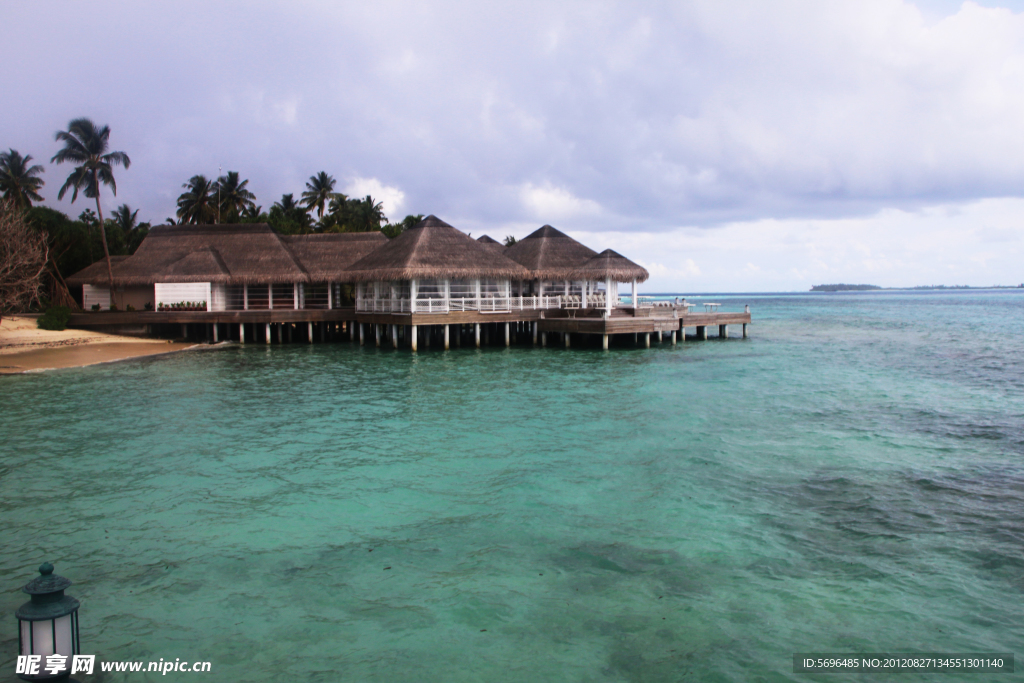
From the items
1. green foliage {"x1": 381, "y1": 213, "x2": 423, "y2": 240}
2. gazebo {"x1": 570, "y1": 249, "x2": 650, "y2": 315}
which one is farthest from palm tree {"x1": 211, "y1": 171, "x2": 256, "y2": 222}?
gazebo {"x1": 570, "y1": 249, "x2": 650, "y2": 315}

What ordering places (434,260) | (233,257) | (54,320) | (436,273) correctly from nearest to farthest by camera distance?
(436,273) → (434,260) → (54,320) → (233,257)

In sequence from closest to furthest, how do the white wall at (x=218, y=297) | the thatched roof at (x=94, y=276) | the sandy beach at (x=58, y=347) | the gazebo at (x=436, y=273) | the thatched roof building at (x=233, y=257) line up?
the sandy beach at (x=58, y=347), the gazebo at (x=436, y=273), the thatched roof building at (x=233, y=257), the white wall at (x=218, y=297), the thatched roof at (x=94, y=276)

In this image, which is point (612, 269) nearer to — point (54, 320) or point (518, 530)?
point (518, 530)

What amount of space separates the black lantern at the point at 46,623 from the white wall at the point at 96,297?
36337 millimetres

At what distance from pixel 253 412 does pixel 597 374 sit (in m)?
10.4

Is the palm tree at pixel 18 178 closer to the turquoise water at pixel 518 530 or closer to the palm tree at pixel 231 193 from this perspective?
the palm tree at pixel 231 193

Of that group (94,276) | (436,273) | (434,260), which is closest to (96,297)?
(94,276)

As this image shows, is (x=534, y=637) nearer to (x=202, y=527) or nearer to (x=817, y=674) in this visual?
(x=817, y=674)

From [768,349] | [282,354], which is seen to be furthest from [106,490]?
[768,349]

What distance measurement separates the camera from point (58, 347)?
1048 inches

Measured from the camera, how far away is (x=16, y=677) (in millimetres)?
4598

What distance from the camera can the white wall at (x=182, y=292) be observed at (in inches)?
1228

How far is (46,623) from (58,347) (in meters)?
28.5

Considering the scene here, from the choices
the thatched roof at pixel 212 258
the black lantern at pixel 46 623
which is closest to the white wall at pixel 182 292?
the thatched roof at pixel 212 258
